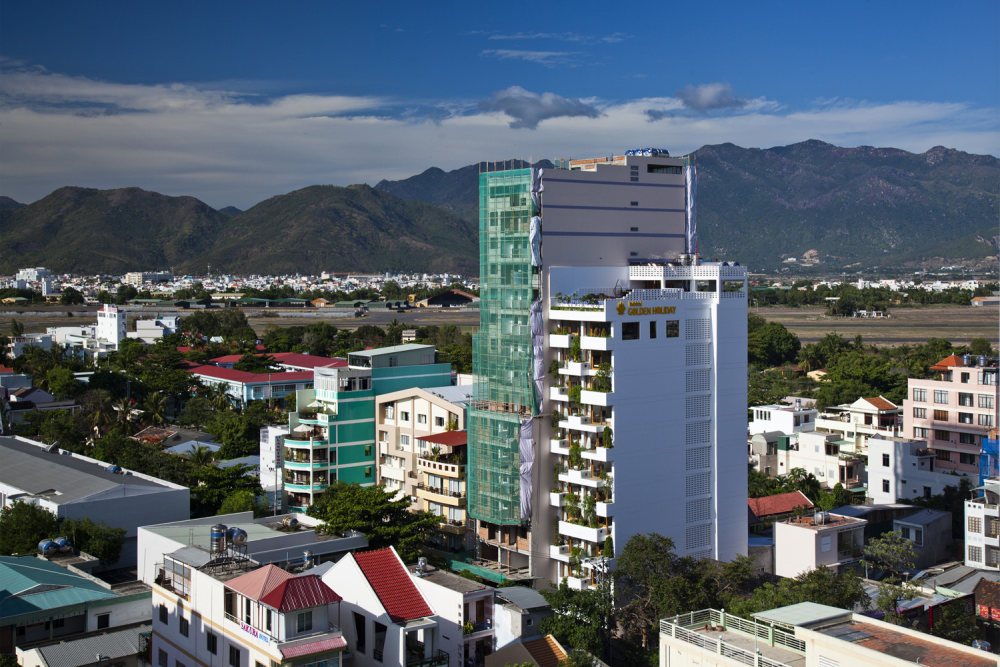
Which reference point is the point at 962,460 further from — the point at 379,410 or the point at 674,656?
the point at 674,656

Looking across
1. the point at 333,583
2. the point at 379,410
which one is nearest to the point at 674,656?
the point at 333,583

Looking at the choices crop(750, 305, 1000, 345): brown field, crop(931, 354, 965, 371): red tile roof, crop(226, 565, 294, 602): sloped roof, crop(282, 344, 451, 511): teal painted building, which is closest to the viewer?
crop(226, 565, 294, 602): sloped roof

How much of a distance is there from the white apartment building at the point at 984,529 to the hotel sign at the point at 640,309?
11.2 meters

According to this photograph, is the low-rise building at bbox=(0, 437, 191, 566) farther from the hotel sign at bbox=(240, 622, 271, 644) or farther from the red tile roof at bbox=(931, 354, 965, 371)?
the red tile roof at bbox=(931, 354, 965, 371)

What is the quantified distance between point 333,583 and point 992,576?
18.2m

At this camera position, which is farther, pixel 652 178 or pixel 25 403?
pixel 25 403

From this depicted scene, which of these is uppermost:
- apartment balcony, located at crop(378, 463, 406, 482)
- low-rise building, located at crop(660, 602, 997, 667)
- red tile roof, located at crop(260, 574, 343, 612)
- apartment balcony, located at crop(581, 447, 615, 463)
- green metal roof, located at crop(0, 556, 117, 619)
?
apartment balcony, located at crop(581, 447, 615, 463)

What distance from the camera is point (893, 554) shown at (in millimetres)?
27062

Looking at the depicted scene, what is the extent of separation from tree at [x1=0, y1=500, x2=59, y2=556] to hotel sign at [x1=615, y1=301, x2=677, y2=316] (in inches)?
671

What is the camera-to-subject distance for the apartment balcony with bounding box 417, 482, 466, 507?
35.2 metres

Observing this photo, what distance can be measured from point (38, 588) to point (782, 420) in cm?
3703

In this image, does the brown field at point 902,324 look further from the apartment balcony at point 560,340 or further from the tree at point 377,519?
the tree at point 377,519

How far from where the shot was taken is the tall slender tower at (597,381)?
28859 millimetres

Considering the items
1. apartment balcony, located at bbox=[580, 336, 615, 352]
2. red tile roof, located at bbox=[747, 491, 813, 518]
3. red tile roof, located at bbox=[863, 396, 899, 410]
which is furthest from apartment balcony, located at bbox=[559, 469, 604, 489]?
red tile roof, located at bbox=[863, 396, 899, 410]
